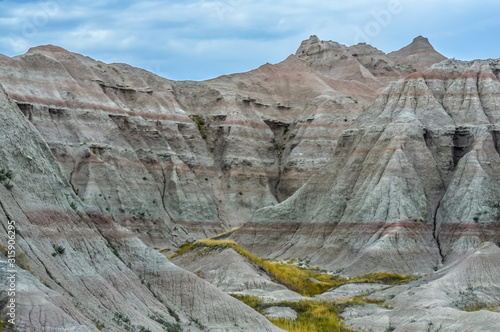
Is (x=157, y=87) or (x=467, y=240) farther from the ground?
(x=157, y=87)

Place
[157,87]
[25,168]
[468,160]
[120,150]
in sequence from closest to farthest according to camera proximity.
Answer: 1. [25,168]
2. [468,160]
3. [120,150]
4. [157,87]

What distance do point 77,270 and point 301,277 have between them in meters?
34.0

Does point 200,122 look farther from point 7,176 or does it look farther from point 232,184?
point 7,176

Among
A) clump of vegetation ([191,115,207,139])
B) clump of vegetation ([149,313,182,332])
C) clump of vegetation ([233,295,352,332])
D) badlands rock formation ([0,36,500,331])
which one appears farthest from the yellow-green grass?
clump of vegetation ([191,115,207,139])

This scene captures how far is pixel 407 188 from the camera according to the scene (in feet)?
256

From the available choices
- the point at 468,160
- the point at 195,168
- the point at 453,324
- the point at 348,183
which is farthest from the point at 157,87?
the point at 453,324

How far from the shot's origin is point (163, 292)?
1565 inches

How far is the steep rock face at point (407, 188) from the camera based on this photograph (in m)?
72.5

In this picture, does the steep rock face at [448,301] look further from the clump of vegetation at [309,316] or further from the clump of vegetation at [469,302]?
the clump of vegetation at [309,316]

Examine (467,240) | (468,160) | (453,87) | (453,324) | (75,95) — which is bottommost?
(453,324)

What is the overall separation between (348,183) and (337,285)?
2039 centimetres

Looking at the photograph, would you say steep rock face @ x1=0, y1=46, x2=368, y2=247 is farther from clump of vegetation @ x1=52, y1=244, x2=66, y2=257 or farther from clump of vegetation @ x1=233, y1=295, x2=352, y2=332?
clump of vegetation @ x1=52, y1=244, x2=66, y2=257

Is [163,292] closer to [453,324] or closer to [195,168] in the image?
[453,324]

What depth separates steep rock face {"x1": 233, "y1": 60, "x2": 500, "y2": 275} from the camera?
72.5m
